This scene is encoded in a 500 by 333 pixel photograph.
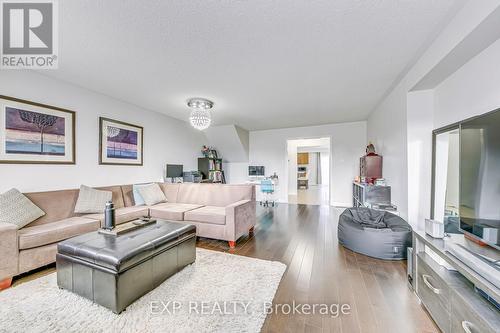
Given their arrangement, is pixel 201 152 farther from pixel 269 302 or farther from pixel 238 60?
pixel 269 302

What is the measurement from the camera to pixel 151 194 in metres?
3.54

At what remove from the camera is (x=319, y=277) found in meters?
1.96

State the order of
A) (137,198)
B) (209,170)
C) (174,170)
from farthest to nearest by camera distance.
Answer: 1. (209,170)
2. (174,170)
3. (137,198)

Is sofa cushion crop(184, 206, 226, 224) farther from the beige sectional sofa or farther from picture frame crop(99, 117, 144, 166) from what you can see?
picture frame crop(99, 117, 144, 166)

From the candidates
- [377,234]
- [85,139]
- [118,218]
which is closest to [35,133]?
[85,139]

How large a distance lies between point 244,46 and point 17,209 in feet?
10.2

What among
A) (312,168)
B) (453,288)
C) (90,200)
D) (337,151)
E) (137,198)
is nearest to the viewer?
(453,288)

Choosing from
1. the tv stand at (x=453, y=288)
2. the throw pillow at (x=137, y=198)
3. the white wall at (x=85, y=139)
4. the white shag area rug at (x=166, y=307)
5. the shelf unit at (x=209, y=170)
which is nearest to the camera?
the tv stand at (x=453, y=288)

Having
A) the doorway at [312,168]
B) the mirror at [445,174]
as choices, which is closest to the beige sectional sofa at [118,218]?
the mirror at [445,174]

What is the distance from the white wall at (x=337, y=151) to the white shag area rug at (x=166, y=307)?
4233mm

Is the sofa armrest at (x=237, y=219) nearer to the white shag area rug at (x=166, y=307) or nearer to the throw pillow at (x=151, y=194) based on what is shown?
the white shag area rug at (x=166, y=307)

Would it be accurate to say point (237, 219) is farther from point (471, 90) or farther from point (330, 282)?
point (471, 90)

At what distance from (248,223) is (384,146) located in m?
2.92

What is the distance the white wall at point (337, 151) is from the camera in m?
5.34
